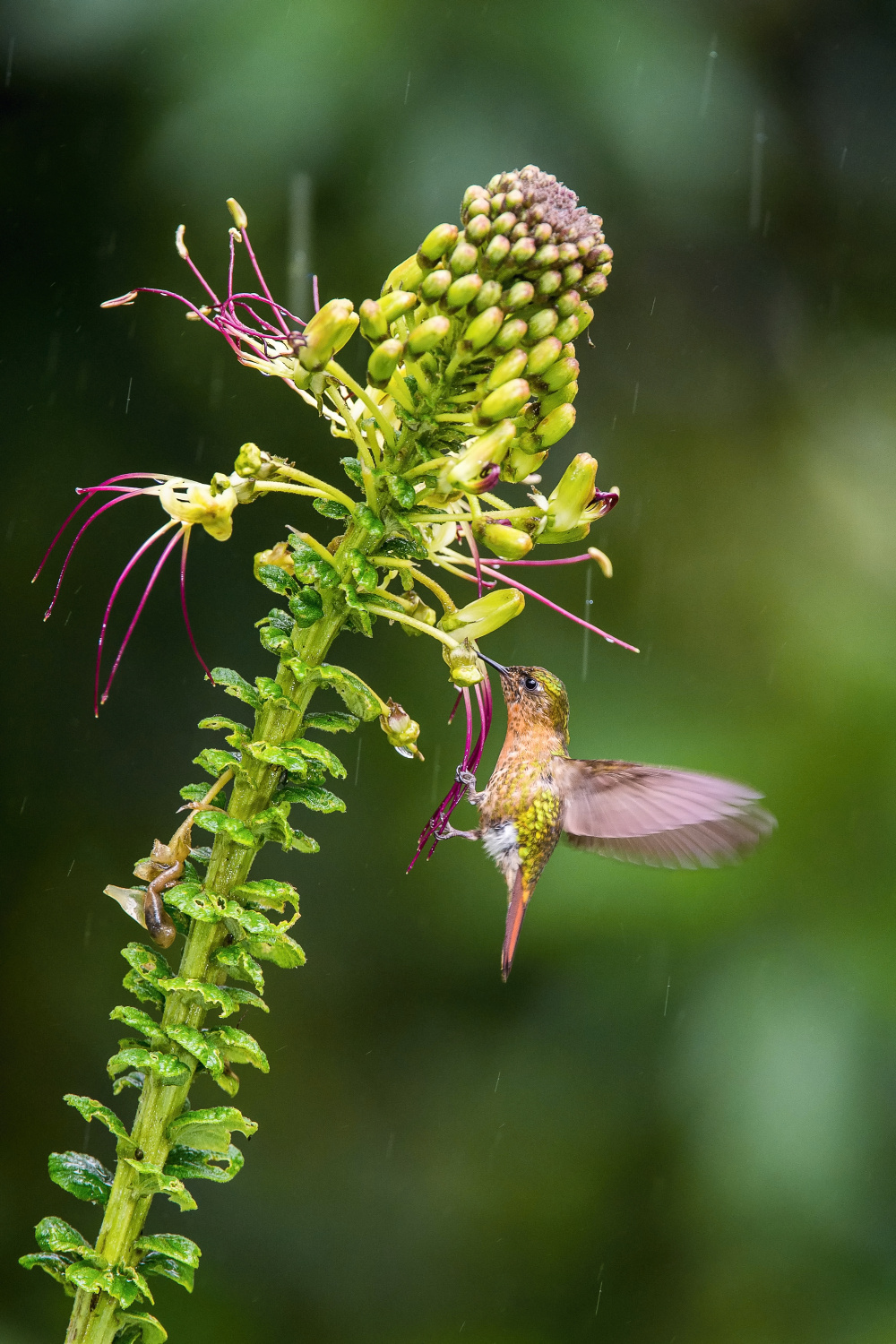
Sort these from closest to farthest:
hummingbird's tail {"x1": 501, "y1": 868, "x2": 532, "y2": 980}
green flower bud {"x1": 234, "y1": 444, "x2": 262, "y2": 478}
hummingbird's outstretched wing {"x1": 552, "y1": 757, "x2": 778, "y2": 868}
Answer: green flower bud {"x1": 234, "y1": 444, "x2": 262, "y2": 478}
hummingbird's outstretched wing {"x1": 552, "y1": 757, "x2": 778, "y2": 868}
hummingbird's tail {"x1": 501, "y1": 868, "x2": 532, "y2": 980}

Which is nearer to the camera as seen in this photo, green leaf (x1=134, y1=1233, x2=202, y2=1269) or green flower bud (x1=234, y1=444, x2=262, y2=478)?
green leaf (x1=134, y1=1233, x2=202, y2=1269)

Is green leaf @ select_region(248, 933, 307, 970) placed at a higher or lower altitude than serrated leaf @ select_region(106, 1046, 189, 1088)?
higher

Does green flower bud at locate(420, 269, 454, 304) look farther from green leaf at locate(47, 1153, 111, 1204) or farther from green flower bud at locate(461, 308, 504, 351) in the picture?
green leaf at locate(47, 1153, 111, 1204)

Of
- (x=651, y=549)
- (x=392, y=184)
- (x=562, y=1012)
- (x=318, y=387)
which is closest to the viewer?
(x=318, y=387)

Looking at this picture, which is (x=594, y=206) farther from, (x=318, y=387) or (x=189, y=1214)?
(x=189, y=1214)

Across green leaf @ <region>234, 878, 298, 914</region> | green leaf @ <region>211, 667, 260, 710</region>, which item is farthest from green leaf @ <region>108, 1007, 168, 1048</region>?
green leaf @ <region>211, 667, 260, 710</region>

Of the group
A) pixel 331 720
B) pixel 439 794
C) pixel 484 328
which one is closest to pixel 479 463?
pixel 484 328

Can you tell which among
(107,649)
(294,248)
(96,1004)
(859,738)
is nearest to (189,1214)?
(96,1004)
